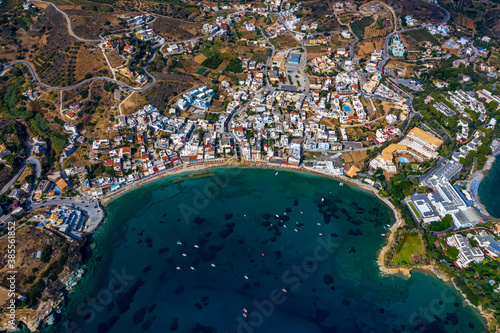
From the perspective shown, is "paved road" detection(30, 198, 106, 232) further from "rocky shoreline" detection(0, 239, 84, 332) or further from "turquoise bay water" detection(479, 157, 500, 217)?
"turquoise bay water" detection(479, 157, 500, 217)

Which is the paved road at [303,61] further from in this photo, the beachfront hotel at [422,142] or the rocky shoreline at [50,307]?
the rocky shoreline at [50,307]

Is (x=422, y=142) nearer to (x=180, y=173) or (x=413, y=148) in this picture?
(x=413, y=148)

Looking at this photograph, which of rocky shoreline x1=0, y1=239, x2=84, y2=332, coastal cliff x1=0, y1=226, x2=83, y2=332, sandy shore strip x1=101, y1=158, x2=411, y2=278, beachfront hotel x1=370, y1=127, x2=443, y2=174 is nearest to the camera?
rocky shoreline x1=0, y1=239, x2=84, y2=332

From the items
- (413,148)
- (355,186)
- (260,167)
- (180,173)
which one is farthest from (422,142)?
(180,173)

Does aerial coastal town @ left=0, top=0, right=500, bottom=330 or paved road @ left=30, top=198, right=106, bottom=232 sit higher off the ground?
aerial coastal town @ left=0, top=0, right=500, bottom=330

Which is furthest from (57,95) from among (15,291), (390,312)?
(390,312)

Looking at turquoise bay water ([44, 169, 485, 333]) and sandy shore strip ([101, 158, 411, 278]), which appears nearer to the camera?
turquoise bay water ([44, 169, 485, 333])

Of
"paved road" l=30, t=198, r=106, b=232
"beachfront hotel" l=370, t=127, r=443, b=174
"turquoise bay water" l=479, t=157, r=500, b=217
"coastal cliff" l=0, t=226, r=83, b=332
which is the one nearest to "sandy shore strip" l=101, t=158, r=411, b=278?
"paved road" l=30, t=198, r=106, b=232

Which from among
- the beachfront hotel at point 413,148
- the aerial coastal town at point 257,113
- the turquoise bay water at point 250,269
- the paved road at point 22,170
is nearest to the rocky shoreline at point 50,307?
the aerial coastal town at point 257,113
